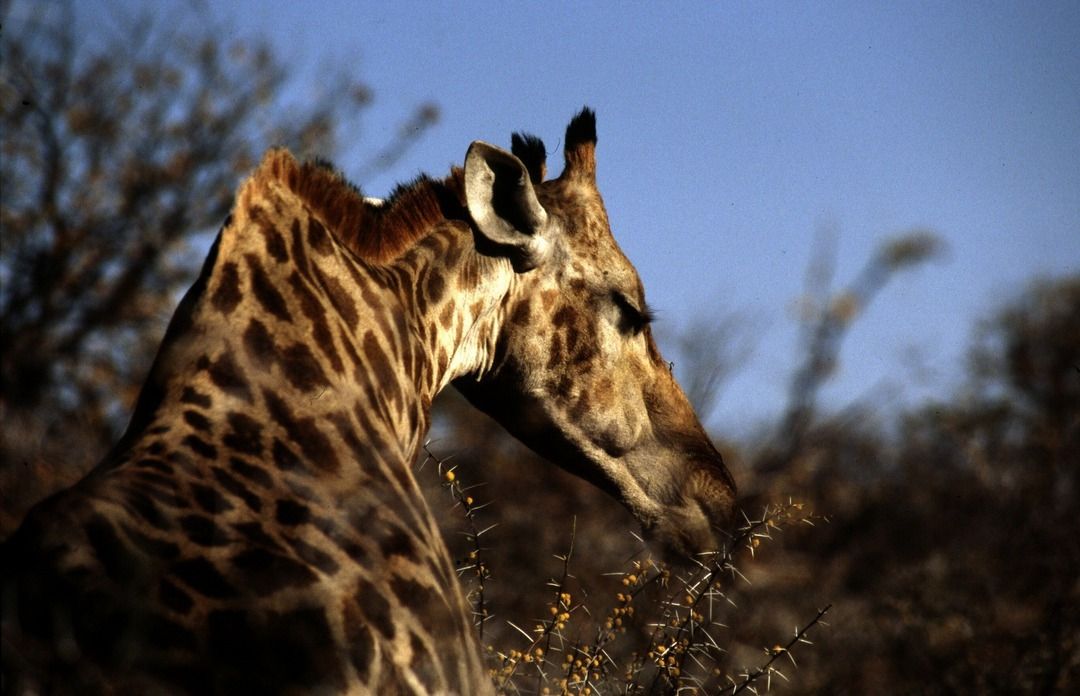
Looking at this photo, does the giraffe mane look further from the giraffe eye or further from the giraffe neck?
the giraffe eye

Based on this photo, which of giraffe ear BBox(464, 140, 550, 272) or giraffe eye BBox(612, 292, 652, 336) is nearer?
giraffe ear BBox(464, 140, 550, 272)

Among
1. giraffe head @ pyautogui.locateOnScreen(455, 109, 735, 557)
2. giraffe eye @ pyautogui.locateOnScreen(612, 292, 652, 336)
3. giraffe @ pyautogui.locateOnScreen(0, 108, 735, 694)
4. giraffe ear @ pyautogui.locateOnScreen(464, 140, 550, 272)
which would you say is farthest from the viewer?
giraffe eye @ pyautogui.locateOnScreen(612, 292, 652, 336)

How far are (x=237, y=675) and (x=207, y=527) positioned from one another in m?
0.42

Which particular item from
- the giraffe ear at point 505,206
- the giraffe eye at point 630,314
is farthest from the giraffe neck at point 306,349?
the giraffe eye at point 630,314

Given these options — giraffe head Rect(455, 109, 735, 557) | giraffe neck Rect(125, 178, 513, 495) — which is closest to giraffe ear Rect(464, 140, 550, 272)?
giraffe head Rect(455, 109, 735, 557)

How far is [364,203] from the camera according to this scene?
5.14 metres

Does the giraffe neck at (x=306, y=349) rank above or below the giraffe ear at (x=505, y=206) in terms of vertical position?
below

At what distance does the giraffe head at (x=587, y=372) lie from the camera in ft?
18.2

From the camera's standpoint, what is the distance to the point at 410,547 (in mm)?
3885

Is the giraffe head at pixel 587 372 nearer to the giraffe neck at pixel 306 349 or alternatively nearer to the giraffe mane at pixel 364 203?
the giraffe mane at pixel 364 203

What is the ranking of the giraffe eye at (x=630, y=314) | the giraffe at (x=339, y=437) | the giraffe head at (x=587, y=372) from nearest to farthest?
the giraffe at (x=339, y=437)
the giraffe head at (x=587, y=372)
the giraffe eye at (x=630, y=314)

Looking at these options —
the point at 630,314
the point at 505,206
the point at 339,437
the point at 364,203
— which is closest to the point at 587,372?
the point at 630,314

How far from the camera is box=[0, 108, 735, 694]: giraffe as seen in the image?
3.26m

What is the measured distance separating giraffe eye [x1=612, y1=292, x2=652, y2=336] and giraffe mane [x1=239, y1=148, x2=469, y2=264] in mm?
→ 722
